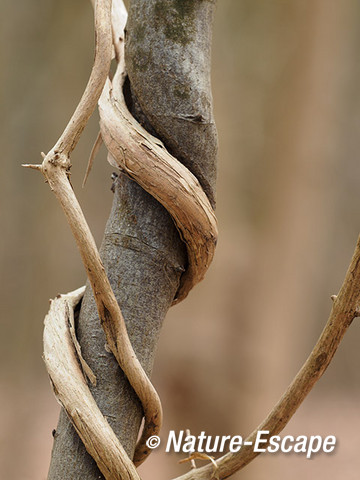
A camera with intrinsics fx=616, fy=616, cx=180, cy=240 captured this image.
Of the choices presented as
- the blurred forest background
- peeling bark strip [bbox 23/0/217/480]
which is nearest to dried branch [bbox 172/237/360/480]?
peeling bark strip [bbox 23/0/217/480]

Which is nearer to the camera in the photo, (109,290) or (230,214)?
(109,290)

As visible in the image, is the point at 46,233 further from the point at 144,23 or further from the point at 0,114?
the point at 144,23

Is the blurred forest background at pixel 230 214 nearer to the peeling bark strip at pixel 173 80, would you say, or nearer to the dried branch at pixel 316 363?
the dried branch at pixel 316 363

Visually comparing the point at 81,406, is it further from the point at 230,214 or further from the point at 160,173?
the point at 230,214

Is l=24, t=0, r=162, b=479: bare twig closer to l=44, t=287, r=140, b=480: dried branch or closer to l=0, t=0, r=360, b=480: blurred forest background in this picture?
l=44, t=287, r=140, b=480: dried branch

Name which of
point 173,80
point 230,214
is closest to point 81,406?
point 173,80

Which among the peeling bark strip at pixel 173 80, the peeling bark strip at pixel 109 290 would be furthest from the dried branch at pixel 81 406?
the peeling bark strip at pixel 173 80
